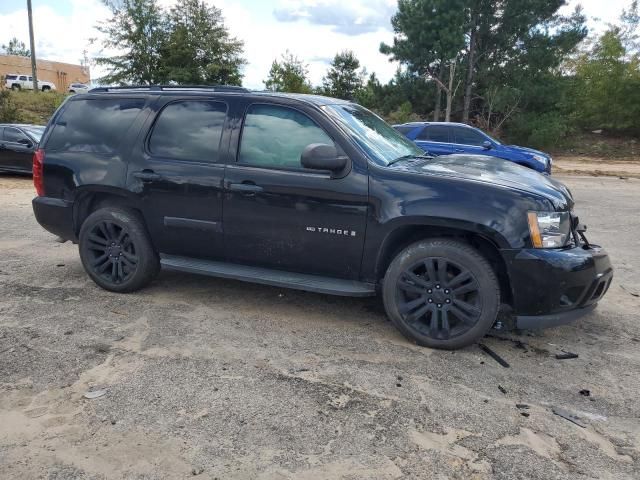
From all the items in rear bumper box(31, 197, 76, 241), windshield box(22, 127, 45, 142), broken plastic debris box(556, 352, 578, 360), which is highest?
windshield box(22, 127, 45, 142)

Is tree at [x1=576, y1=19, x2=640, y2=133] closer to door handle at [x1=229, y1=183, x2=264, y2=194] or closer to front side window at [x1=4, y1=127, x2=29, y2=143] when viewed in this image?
front side window at [x1=4, y1=127, x2=29, y2=143]

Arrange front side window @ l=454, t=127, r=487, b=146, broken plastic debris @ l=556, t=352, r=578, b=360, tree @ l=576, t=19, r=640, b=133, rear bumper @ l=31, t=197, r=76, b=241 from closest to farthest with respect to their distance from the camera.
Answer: broken plastic debris @ l=556, t=352, r=578, b=360 → rear bumper @ l=31, t=197, r=76, b=241 → front side window @ l=454, t=127, r=487, b=146 → tree @ l=576, t=19, r=640, b=133

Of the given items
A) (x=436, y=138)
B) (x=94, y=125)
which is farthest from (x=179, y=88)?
(x=436, y=138)

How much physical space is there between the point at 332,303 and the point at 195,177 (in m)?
1.61

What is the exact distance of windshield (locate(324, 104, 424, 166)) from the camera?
4004 millimetres

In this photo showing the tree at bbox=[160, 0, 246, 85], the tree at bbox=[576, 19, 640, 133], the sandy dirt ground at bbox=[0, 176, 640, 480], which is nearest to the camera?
the sandy dirt ground at bbox=[0, 176, 640, 480]

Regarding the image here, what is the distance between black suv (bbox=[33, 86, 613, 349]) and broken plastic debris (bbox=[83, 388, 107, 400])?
141 centimetres

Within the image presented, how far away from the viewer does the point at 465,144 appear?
503 inches

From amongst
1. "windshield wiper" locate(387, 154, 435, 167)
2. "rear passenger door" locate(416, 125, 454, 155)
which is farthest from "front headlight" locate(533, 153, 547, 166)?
"windshield wiper" locate(387, 154, 435, 167)

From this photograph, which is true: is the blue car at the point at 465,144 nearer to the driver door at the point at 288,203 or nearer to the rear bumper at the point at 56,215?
Answer: the driver door at the point at 288,203

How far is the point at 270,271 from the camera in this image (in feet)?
13.8

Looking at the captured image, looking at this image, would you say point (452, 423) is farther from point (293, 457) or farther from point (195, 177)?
point (195, 177)

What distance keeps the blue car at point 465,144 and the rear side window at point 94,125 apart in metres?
9.00

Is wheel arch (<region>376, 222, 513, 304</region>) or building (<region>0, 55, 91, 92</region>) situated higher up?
building (<region>0, 55, 91, 92</region>)
